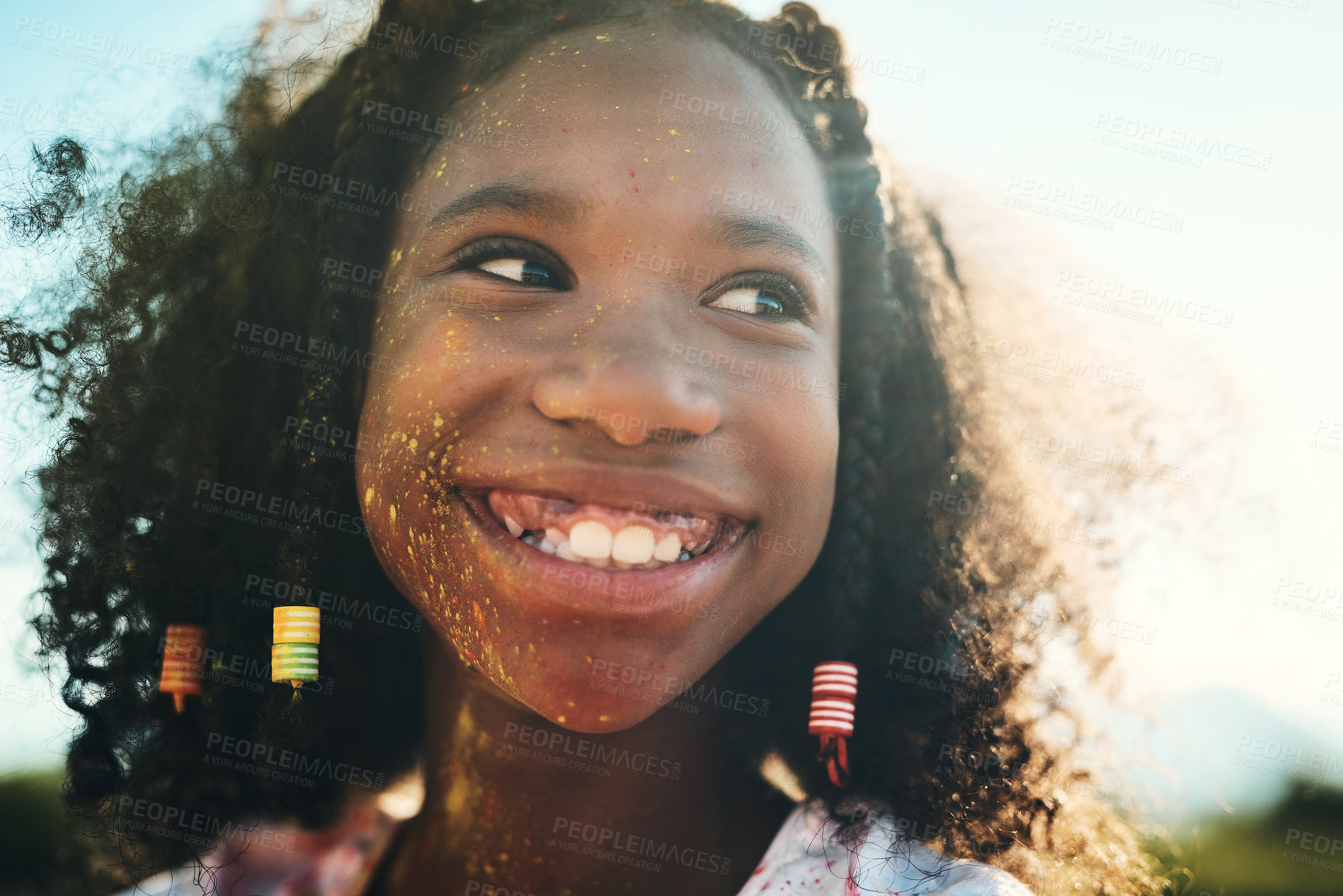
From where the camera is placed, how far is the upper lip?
1.59 meters

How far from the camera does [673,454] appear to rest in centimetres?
163

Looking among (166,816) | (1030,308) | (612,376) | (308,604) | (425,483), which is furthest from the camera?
(1030,308)

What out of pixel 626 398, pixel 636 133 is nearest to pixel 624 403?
pixel 626 398

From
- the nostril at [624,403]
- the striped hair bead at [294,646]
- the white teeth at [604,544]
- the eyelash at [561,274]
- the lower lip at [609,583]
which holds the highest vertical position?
the eyelash at [561,274]

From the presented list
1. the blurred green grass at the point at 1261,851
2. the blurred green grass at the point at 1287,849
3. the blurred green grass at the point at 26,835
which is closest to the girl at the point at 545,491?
the blurred green grass at the point at 1261,851

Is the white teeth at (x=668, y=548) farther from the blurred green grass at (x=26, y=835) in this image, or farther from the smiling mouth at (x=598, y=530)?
the blurred green grass at (x=26, y=835)

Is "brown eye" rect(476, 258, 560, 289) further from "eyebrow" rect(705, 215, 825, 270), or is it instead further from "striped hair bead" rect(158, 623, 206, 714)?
"striped hair bead" rect(158, 623, 206, 714)

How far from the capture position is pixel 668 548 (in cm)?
169

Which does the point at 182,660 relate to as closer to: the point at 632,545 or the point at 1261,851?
the point at 632,545

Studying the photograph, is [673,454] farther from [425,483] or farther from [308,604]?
[308,604]

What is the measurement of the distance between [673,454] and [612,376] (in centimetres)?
19

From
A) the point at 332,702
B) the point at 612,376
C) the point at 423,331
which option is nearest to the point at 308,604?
the point at 332,702

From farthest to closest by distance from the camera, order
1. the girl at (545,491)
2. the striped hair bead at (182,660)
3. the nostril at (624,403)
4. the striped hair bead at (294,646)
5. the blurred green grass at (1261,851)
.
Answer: the blurred green grass at (1261,851) → the striped hair bead at (182,660) → the striped hair bead at (294,646) → the girl at (545,491) → the nostril at (624,403)

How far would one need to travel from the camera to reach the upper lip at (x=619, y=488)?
159 cm
